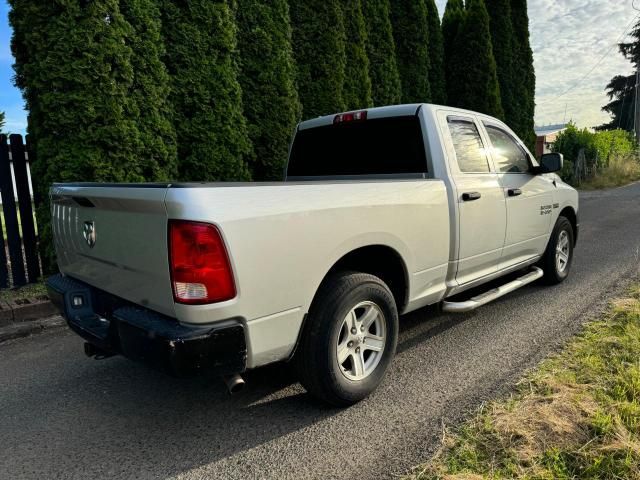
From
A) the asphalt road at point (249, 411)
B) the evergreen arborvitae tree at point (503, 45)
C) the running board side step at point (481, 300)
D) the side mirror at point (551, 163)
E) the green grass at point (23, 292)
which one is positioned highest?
the evergreen arborvitae tree at point (503, 45)

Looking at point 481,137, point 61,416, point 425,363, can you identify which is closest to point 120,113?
point 61,416

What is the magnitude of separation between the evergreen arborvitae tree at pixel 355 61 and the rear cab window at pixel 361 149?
501 centimetres

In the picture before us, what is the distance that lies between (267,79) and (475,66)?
8.17 m

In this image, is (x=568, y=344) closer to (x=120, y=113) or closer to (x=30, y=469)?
(x=30, y=469)

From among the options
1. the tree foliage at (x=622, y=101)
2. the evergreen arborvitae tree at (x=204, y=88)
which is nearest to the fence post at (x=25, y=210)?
the evergreen arborvitae tree at (x=204, y=88)

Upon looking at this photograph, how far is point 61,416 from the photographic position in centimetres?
290

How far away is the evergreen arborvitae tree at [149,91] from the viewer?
5477 millimetres

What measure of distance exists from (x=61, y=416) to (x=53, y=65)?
3.81 meters

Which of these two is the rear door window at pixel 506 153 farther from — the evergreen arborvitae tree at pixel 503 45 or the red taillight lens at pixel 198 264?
the evergreen arborvitae tree at pixel 503 45

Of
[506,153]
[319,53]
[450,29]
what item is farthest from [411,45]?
[506,153]

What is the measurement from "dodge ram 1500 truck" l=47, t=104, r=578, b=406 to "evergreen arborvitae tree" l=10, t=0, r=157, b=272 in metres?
2.35

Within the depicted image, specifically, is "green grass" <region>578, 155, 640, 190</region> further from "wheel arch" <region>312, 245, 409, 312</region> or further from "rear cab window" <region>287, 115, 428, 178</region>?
"wheel arch" <region>312, 245, 409, 312</region>

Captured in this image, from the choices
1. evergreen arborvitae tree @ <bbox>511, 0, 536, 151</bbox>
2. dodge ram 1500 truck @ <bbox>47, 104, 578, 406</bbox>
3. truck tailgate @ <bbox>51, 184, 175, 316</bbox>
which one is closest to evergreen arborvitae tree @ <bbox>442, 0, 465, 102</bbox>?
evergreen arborvitae tree @ <bbox>511, 0, 536, 151</bbox>

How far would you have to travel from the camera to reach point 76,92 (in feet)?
Result: 16.5
